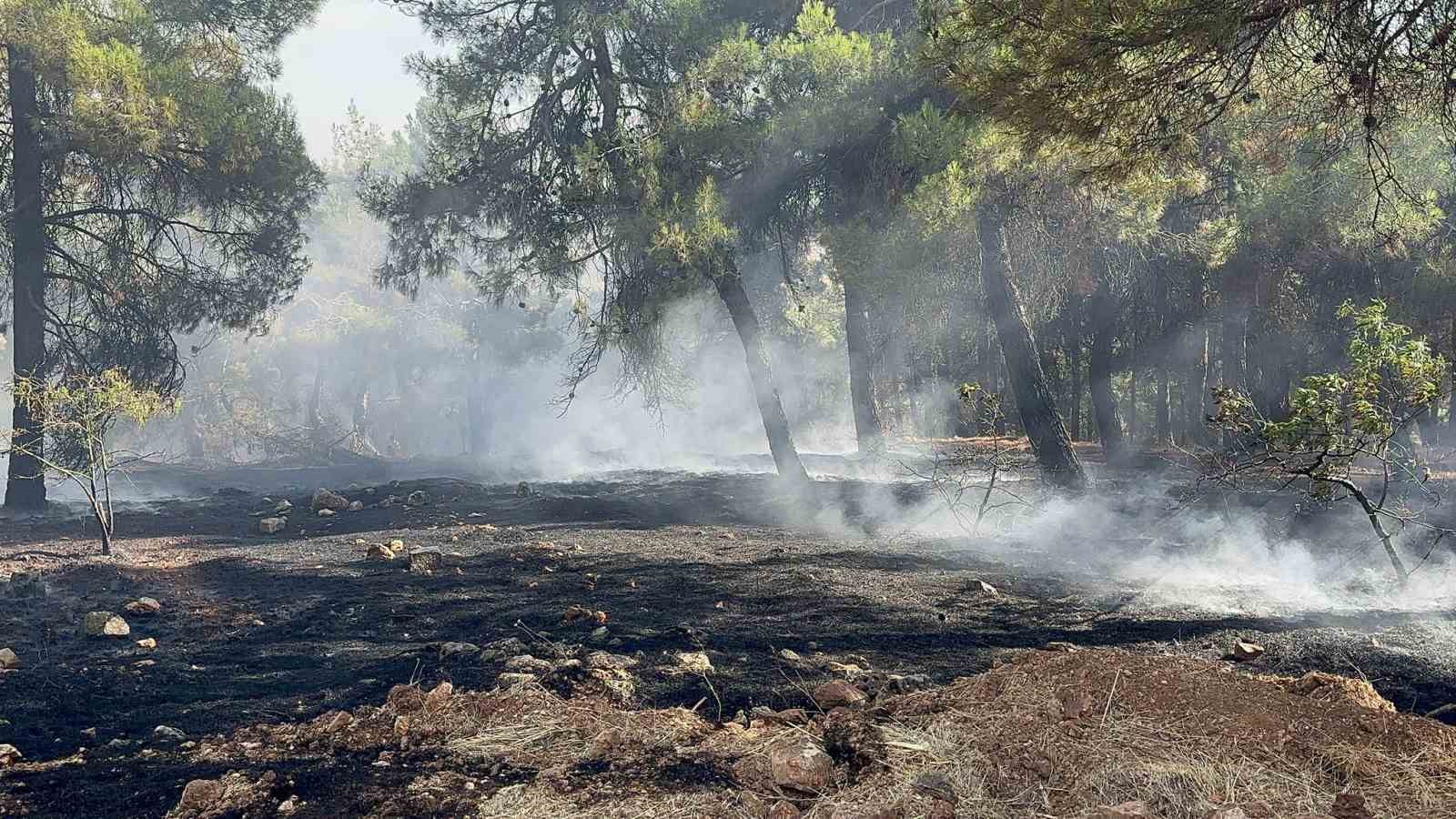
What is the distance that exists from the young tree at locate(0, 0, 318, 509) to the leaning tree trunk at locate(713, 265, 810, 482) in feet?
24.5

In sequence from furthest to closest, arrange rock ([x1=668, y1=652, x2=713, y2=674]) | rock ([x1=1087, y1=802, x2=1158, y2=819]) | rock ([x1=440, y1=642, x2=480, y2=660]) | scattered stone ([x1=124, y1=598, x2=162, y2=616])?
scattered stone ([x1=124, y1=598, x2=162, y2=616]), rock ([x1=440, y1=642, x2=480, y2=660]), rock ([x1=668, y1=652, x2=713, y2=674]), rock ([x1=1087, y1=802, x2=1158, y2=819])

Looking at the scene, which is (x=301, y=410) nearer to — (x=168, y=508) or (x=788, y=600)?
(x=168, y=508)

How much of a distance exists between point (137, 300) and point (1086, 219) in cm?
1429

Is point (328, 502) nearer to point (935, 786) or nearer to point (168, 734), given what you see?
point (168, 734)

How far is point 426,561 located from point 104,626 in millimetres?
2647

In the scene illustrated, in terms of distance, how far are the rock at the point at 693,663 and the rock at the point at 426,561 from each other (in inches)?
154

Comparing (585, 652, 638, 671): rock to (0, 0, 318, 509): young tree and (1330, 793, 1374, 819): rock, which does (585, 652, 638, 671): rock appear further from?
(0, 0, 318, 509): young tree

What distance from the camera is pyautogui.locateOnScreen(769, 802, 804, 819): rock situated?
3355 millimetres

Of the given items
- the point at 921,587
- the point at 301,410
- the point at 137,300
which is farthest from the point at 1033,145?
the point at 301,410

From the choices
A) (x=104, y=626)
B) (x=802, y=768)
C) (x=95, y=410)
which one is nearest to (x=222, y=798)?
(x=802, y=768)

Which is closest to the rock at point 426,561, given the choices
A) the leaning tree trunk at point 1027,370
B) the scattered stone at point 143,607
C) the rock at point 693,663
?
the scattered stone at point 143,607

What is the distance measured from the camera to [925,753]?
379cm

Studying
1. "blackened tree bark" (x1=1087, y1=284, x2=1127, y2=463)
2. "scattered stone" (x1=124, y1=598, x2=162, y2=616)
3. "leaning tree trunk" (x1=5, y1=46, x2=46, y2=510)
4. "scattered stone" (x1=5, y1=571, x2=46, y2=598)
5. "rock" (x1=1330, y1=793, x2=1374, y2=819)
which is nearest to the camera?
"rock" (x1=1330, y1=793, x2=1374, y2=819)

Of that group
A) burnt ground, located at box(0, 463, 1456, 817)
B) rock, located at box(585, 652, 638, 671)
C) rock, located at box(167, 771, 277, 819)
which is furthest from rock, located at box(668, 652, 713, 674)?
rock, located at box(167, 771, 277, 819)
